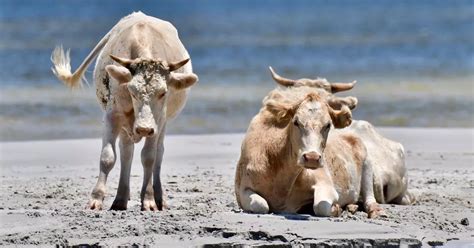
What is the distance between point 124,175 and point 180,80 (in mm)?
908

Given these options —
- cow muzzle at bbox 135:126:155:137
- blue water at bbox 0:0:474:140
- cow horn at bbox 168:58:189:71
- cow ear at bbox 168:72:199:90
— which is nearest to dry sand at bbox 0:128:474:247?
cow muzzle at bbox 135:126:155:137

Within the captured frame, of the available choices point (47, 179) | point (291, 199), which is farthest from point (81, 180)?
point (291, 199)

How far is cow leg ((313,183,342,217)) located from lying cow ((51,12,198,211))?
1335mm

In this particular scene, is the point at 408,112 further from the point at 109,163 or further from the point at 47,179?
the point at 109,163

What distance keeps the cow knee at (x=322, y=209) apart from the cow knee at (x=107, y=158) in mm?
1767

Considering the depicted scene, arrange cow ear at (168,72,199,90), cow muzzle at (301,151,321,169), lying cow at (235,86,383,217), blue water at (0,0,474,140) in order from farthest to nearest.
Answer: blue water at (0,0,474,140)
cow ear at (168,72,199,90)
lying cow at (235,86,383,217)
cow muzzle at (301,151,321,169)

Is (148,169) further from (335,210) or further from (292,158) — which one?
(335,210)

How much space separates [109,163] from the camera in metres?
10.7

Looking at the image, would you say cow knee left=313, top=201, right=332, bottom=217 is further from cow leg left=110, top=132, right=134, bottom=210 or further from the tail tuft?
the tail tuft

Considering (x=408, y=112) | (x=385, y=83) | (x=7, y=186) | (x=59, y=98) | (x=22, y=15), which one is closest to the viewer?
(x=7, y=186)

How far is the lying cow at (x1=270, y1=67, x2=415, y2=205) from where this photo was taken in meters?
11.6

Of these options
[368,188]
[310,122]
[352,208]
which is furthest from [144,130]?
[368,188]

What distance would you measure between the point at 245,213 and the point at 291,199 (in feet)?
1.50

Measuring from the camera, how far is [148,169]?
10820 millimetres
